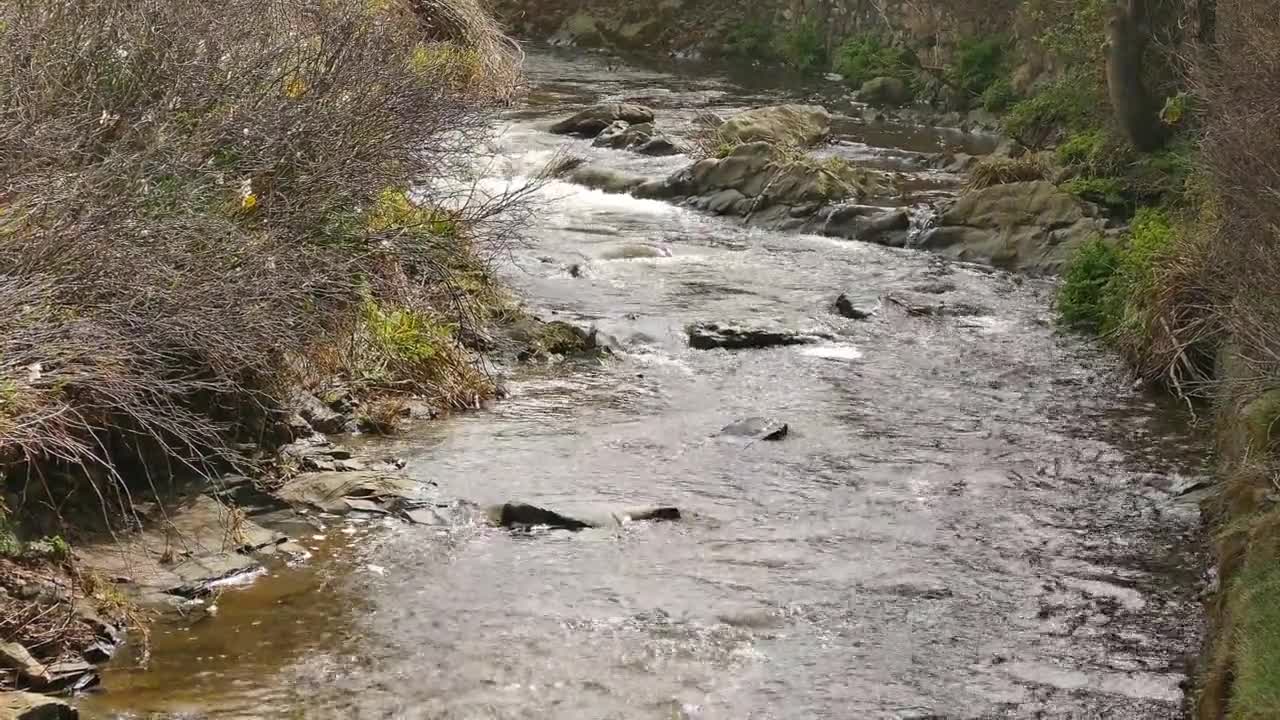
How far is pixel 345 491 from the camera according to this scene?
32.6 feet

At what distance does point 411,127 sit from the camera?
11.4 m

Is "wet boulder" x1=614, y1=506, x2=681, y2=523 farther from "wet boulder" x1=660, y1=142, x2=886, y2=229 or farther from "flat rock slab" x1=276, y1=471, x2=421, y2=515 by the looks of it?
"wet boulder" x1=660, y1=142, x2=886, y2=229

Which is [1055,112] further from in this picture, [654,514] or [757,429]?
[654,514]

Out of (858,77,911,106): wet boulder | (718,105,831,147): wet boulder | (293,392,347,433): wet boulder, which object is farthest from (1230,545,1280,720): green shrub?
(858,77,911,106): wet boulder

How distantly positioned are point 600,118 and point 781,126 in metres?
3.30

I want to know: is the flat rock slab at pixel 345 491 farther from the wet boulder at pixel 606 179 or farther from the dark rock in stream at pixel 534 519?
the wet boulder at pixel 606 179

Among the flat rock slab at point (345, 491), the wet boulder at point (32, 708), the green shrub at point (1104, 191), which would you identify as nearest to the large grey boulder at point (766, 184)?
the green shrub at point (1104, 191)

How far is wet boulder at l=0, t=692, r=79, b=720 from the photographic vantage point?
639 cm

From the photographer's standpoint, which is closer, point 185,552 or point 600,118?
point 185,552

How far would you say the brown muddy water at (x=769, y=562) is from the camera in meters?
7.52

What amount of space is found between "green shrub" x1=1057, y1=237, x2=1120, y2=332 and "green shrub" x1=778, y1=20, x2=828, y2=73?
19.6 metres

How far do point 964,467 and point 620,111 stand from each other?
53.5 ft

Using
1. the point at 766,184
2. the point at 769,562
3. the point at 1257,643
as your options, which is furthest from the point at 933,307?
the point at 1257,643

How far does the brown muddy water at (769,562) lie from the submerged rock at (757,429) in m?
0.13
